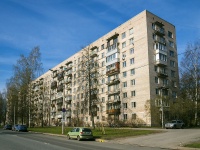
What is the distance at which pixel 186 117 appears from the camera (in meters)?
46.5

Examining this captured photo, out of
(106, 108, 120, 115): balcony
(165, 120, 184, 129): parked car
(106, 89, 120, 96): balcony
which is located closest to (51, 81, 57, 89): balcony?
(106, 89, 120, 96): balcony

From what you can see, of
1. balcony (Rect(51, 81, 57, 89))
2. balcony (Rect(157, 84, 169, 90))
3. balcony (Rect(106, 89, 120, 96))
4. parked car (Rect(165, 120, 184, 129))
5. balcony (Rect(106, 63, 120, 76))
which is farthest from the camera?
balcony (Rect(51, 81, 57, 89))

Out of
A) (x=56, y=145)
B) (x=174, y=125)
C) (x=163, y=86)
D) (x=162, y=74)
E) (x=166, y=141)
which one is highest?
(x=162, y=74)

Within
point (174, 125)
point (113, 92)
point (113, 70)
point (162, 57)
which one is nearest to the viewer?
point (174, 125)

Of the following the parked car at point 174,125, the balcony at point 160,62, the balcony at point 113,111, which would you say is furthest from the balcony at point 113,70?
the parked car at point 174,125

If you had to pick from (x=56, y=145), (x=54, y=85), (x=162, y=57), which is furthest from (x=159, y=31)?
(x=54, y=85)

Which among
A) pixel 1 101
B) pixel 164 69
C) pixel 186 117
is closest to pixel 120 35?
pixel 164 69

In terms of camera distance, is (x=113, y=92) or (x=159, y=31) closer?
(x=159, y=31)

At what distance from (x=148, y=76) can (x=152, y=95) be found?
12.4 feet

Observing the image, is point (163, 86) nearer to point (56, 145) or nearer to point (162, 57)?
point (162, 57)

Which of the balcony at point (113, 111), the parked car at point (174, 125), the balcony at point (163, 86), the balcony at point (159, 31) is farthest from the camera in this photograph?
the balcony at point (113, 111)

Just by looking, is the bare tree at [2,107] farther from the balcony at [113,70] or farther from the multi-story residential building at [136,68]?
the balcony at [113,70]

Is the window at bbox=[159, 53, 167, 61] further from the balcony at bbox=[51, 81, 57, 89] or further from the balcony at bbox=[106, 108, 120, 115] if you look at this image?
the balcony at bbox=[51, 81, 57, 89]

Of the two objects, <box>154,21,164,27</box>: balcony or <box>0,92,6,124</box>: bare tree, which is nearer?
<box>154,21,164,27</box>: balcony
